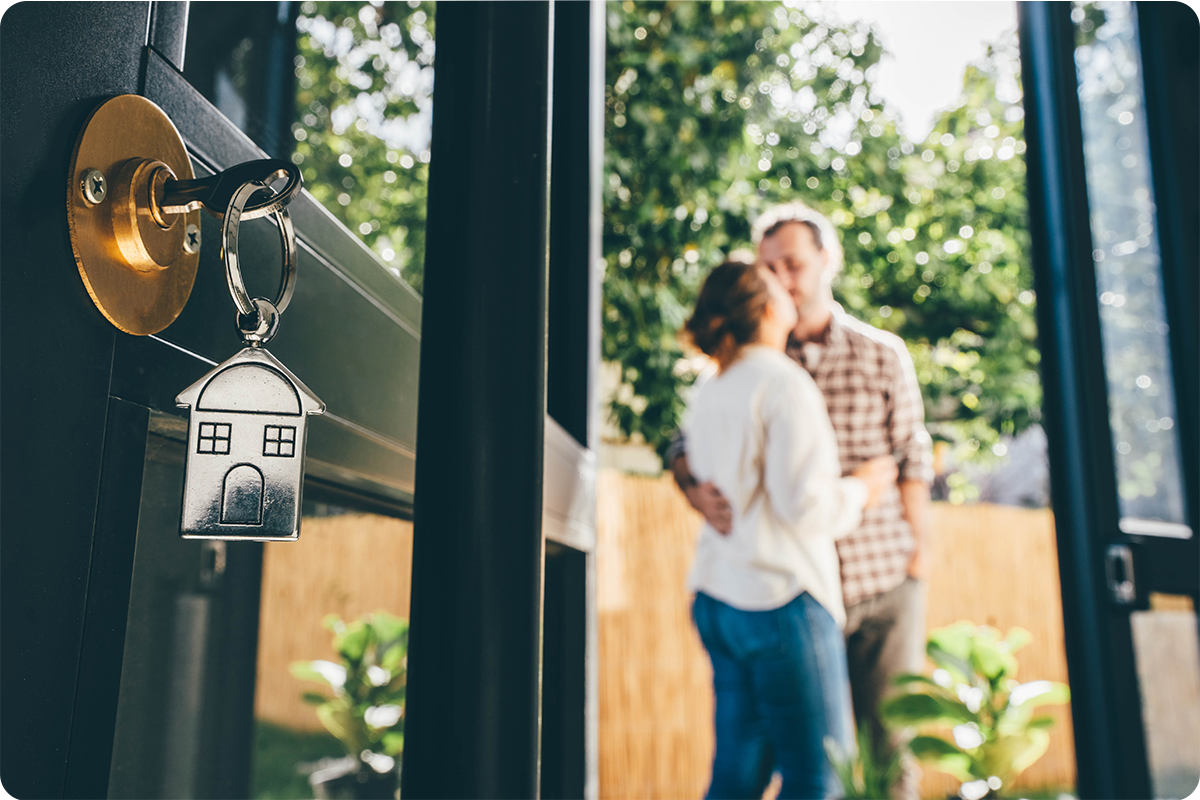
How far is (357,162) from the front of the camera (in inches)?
17.0

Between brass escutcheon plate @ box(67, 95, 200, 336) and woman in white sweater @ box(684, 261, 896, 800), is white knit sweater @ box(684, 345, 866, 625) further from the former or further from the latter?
brass escutcheon plate @ box(67, 95, 200, 336)

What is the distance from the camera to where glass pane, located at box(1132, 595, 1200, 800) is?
54.4 inches

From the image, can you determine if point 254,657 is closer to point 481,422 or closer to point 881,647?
point 481,422

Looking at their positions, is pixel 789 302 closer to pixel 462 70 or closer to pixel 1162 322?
pixel 1162 322

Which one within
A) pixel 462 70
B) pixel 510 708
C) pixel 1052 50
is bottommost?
pixel 510 708

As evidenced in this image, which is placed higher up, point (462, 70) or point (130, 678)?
point (462, 70)

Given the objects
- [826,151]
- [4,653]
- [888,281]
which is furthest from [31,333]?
[888,281]

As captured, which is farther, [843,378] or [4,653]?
[843,378]

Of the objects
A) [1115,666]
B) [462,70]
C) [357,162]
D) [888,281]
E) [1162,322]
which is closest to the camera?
[462,70]

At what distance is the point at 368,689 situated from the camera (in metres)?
0.44

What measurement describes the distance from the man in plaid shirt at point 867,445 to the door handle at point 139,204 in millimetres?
1694

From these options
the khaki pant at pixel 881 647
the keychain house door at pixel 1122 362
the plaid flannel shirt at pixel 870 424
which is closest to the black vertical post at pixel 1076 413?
the keychain house door at pixel 1122 362

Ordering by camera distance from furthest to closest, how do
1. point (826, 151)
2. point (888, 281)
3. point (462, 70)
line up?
point (888, 281) → point (826, 151) → point (462, 70)

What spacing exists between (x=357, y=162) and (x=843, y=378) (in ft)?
5.50
